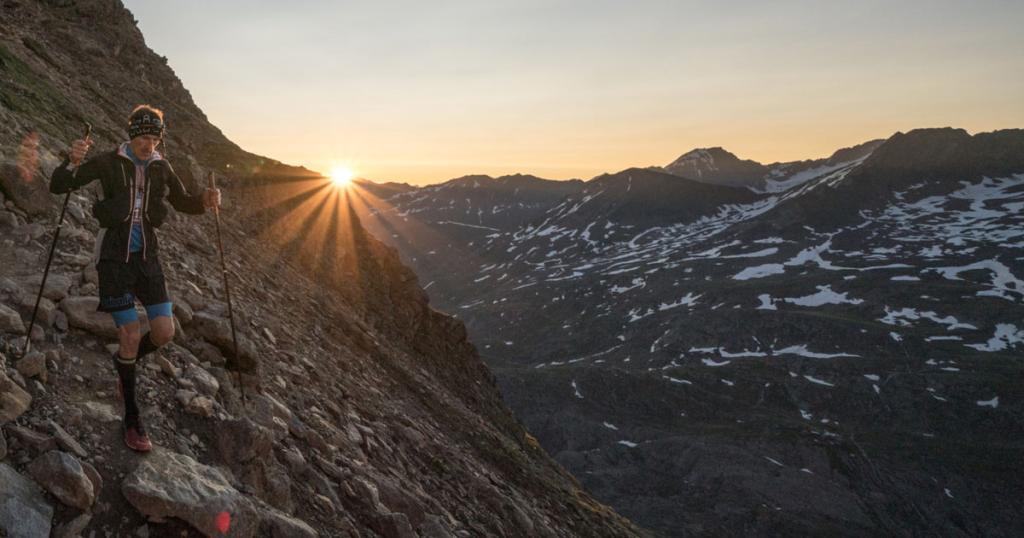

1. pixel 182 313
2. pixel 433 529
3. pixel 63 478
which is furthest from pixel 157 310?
pixel 433 529

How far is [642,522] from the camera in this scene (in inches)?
3061

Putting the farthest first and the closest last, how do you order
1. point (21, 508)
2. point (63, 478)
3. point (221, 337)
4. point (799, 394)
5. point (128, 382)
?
point (799, 394) → point (221, 337) → point (128, 382) → point (63, 478) → point (21, 508)

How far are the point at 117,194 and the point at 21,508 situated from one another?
335 cm

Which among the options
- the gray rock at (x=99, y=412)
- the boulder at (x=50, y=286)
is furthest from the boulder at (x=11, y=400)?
the boulder at (x=50, y=286)

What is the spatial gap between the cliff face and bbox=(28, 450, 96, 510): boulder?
13 mm

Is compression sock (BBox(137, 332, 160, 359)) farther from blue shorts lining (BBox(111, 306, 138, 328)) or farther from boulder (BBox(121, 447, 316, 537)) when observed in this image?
boulder (BBox(121, 447, 316, 537))

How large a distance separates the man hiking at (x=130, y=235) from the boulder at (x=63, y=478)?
730 mm

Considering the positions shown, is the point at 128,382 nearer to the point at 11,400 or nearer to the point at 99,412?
the point at 99,412

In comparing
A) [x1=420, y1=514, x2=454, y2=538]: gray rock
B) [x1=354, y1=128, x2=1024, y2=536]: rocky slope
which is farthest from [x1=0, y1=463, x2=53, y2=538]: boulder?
[x1=354, y1=128, x2=1024, y2=536]: rocky slope

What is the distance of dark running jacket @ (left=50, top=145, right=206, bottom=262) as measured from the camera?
20.7 ft

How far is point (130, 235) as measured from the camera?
646 centimetres

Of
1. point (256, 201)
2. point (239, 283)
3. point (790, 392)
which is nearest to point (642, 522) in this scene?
point (790, 392)

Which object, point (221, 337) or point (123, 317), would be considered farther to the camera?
point (221, 337)

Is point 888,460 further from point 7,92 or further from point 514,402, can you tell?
point 7,92
